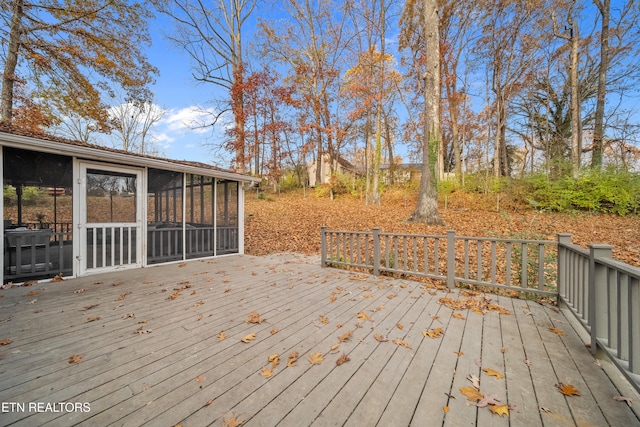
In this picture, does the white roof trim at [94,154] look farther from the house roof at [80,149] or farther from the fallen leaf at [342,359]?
the fallen leaf at [342,359]

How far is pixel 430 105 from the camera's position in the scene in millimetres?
8172

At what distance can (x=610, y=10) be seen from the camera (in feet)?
35.6

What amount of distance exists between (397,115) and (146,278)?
17617mm

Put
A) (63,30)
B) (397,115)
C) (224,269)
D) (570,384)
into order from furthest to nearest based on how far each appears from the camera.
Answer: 1. (397,115)
2. (63,30)
3. (224,269)
4. (570,384)

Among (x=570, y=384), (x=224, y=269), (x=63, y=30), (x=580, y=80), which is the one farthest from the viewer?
(x=580, y=80)

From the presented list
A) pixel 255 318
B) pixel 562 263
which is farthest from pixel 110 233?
pixel 562 263

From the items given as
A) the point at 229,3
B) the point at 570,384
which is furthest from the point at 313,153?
the point at 570,384

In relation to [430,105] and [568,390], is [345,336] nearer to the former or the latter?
[568,390]

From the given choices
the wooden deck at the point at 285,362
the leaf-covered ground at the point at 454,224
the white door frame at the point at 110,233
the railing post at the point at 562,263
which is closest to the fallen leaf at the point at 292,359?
the wooden deck at the point at 285,362

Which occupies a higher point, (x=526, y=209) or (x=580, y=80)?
(x=580, y=80)

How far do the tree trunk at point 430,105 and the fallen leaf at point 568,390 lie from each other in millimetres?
6687

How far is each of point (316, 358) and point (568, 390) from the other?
173 cm

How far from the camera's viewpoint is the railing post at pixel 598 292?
2047 millimetres

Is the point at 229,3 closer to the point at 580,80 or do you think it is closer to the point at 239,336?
the point at 239,336
